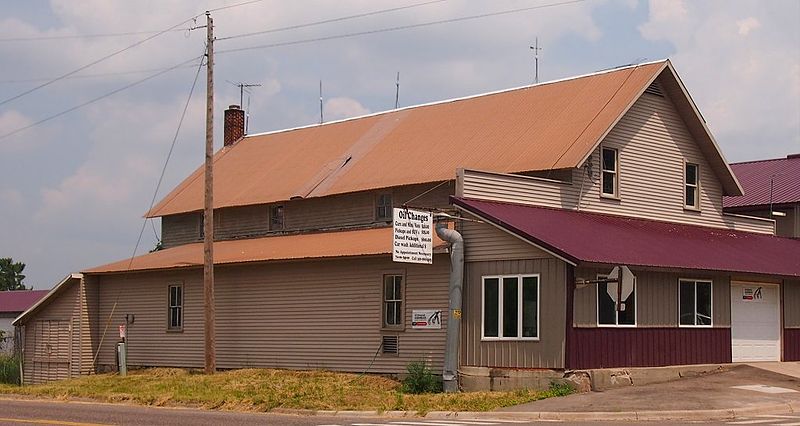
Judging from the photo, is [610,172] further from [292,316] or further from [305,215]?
[305,215]

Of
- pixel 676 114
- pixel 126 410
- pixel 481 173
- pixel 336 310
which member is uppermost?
pixel 676 114

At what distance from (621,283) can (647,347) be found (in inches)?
147

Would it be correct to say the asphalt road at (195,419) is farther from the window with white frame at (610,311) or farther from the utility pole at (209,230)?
the utility pole at (209,230)

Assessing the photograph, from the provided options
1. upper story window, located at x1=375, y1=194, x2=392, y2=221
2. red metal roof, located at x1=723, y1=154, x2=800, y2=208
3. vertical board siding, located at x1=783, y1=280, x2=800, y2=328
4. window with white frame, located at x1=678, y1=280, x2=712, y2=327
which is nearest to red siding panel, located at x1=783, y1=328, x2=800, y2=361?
vertical board siding, located at x1=783, y1=280, x2=800, y2=328

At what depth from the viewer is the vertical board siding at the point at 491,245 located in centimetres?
2875

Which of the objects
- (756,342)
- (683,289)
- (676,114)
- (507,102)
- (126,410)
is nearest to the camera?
(126,410)

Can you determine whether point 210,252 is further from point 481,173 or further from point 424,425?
point 424,425

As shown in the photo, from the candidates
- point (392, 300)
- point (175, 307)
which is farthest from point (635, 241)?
point (175, 307)

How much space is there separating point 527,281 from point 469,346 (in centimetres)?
242

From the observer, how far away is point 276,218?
4125cm

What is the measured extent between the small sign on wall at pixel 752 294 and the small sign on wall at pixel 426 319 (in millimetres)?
9175

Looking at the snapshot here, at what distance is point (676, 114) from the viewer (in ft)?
119

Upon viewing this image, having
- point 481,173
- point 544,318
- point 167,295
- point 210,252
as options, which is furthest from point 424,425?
point 167,295

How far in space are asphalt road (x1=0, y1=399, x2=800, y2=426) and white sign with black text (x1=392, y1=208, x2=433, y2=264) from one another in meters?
5.76
